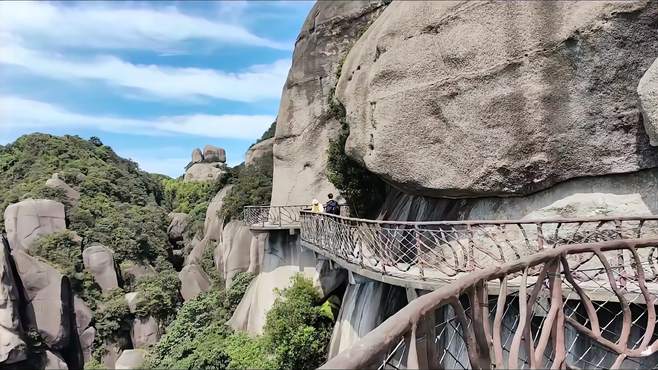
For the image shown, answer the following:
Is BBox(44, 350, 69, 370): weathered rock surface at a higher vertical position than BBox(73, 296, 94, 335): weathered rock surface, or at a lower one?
lower

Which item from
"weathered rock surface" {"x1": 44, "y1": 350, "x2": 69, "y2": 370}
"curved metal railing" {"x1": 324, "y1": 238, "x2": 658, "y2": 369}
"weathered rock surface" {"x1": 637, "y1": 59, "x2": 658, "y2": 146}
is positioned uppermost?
"weathered rock surface" {"x1": 637, "y1": 59, "x2": 658, "y2": 146}

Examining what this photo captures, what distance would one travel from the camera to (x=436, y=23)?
28.8 feet

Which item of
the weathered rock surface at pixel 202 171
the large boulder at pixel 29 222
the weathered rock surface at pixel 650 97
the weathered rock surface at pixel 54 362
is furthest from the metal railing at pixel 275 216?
the weathered rock surface at pixel 202 171

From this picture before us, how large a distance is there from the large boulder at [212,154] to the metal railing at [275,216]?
130ft

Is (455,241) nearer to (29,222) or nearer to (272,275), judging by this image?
(272,275)

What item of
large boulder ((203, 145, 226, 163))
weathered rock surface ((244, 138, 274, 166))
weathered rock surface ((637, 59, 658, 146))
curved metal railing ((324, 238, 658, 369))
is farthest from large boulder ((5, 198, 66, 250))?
large boulder ((203, 145, 226, 163))

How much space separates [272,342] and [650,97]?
10.1 metres

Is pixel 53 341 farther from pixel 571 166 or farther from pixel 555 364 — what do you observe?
pixel 555 364

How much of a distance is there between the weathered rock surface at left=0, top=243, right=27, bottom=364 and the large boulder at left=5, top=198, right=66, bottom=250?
6.00m

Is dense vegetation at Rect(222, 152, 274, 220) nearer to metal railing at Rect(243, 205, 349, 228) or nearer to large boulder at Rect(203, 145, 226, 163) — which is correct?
metal railing at Rect(243, 205, 349, 228)

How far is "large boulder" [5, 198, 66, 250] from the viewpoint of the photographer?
2459cm

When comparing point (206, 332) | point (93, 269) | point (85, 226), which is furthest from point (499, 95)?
point (85, 226)

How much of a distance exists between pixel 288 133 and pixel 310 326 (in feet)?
25.9

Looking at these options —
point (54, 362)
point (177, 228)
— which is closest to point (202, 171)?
point (177, 228)
